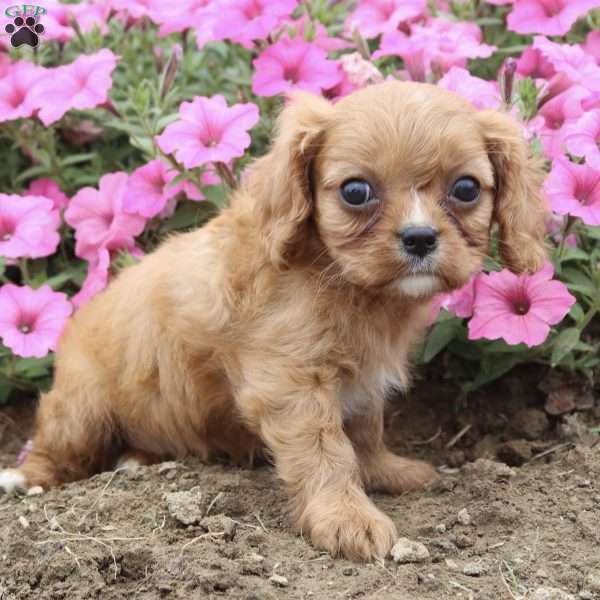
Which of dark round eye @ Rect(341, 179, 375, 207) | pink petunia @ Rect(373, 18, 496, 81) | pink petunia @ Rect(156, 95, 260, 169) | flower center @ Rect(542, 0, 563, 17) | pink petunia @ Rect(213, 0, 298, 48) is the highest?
dark round eye @ Rect(341, 179, 375, 207)

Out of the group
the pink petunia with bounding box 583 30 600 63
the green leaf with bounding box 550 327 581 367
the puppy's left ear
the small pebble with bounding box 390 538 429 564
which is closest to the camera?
the small pebble with bounding box 390 538 429 564

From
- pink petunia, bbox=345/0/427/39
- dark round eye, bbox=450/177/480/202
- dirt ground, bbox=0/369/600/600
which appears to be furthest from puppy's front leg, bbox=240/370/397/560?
pink petunia, bbox=345/0/427/39

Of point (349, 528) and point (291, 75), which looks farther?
point (291, 75)

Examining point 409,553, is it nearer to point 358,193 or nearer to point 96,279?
point 358,193

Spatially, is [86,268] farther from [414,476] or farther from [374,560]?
[374,560]

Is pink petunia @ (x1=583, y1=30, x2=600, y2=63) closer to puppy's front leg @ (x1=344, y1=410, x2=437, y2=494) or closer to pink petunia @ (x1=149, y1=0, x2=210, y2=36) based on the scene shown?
pink petunia @ (x1=149, y1=0, x2=210, y2=36)

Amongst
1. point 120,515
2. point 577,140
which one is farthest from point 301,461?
point 577,140

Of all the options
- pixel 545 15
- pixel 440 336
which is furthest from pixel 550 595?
pixel 545 15
